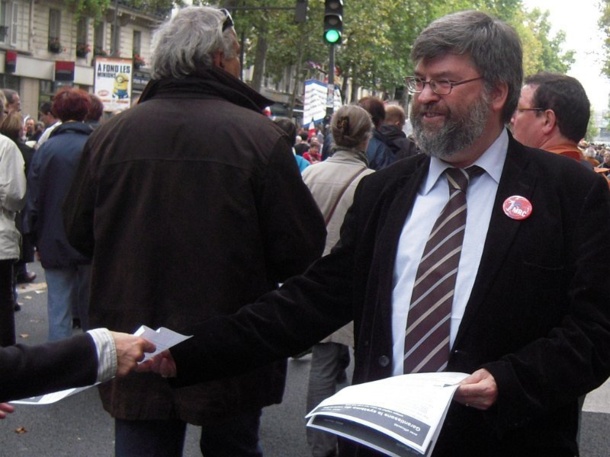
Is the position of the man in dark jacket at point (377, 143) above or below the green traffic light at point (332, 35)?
below

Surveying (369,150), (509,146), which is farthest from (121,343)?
(369,150)

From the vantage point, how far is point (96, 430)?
6.31 meters

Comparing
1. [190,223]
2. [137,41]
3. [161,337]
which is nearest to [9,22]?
[137,41]

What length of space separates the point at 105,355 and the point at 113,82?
17030 mm

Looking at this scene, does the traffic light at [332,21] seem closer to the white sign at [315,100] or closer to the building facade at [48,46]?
the white sign at [315,100]

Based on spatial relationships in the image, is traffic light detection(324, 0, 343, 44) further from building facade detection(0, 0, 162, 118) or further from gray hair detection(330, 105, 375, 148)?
building facade detection(0, 0, 162, 118)

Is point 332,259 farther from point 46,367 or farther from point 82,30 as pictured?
point 82,30

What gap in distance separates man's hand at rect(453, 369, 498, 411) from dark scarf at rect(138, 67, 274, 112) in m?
1.60

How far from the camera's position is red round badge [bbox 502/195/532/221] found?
8.75ft

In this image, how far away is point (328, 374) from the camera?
19.0ft

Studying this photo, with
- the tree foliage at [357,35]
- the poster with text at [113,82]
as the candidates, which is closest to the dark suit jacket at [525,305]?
the poster with text at [113,82]

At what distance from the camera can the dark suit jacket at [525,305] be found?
8.38 ft

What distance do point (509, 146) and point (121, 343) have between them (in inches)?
50.8

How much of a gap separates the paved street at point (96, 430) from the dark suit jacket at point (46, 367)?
3.01 m
